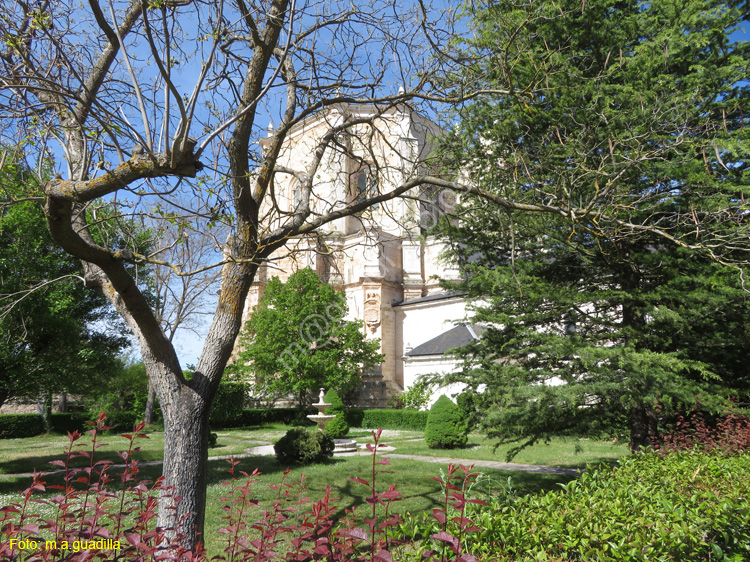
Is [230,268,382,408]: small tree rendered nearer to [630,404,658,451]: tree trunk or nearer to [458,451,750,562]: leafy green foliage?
A: [630,404,658,451]: tree trunk

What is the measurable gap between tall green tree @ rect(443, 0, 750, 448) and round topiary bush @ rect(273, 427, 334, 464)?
515cm

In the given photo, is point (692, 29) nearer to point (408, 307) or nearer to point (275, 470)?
point (275, 470)

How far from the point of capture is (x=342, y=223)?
33281mm

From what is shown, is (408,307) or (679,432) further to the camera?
(408,307)

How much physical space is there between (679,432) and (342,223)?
27431 millimetres

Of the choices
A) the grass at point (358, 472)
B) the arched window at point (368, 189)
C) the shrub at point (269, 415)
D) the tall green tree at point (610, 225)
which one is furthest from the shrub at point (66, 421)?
the tall green tree at point (610, 225)

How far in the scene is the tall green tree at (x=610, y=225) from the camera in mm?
5973

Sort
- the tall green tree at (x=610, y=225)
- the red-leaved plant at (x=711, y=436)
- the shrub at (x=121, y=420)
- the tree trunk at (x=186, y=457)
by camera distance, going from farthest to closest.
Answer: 1. the shrub at (x=121, y=420)
2. the tall green tree at (x=610, y=225)
3. the red-leaved plant at (x=711, y=436)
4. the tree trunk at (x=186, y=457)

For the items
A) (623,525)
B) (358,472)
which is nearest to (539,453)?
(358,472)

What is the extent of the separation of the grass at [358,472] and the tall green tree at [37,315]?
2068 mm

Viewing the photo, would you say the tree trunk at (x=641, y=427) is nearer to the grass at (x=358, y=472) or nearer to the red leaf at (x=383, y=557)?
the grass at (x=358, y=472)

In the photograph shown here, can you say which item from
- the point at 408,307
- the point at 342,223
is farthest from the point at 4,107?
the point at 342,223

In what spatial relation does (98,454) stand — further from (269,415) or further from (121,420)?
(269,415)

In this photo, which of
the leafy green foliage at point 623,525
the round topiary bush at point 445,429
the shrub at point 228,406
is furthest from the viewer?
the shrub at point 228,406
